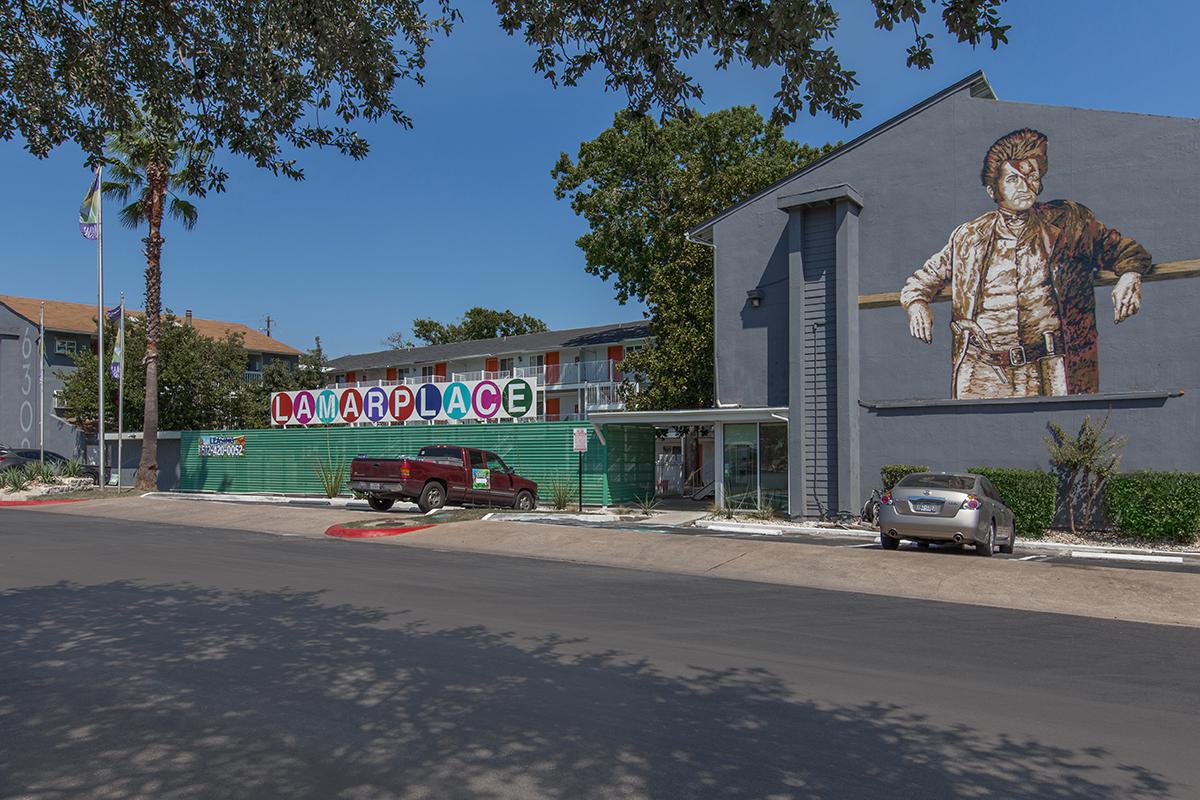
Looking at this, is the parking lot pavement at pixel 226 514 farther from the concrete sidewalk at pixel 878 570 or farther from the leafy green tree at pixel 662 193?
the leafy green tree at pixel 662 193

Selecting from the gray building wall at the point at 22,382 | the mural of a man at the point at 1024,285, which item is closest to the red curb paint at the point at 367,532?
the mural of a man at the point at 1024,285

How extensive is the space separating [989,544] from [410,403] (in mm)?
20070

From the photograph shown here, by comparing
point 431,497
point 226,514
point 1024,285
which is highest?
point 1024,285

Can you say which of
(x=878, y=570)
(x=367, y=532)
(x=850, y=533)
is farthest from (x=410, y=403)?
(x=878, y=570)

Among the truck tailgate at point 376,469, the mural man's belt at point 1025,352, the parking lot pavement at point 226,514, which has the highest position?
the mural man's belt at point 1025,352

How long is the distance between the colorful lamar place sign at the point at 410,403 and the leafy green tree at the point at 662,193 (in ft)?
20.5

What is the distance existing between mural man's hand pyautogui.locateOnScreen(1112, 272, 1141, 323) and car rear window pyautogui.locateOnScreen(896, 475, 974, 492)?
6.13 metres

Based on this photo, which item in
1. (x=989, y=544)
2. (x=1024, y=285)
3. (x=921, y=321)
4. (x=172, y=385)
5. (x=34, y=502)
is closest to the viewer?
(x=989, y=544)

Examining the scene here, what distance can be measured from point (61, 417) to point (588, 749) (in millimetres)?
49890

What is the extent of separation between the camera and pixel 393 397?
102 feet

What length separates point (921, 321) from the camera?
20.9 m

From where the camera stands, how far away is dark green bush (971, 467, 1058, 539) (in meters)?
18.5

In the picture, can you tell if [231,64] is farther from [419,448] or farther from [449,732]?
[419,448]

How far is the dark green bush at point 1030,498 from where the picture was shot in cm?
1850
